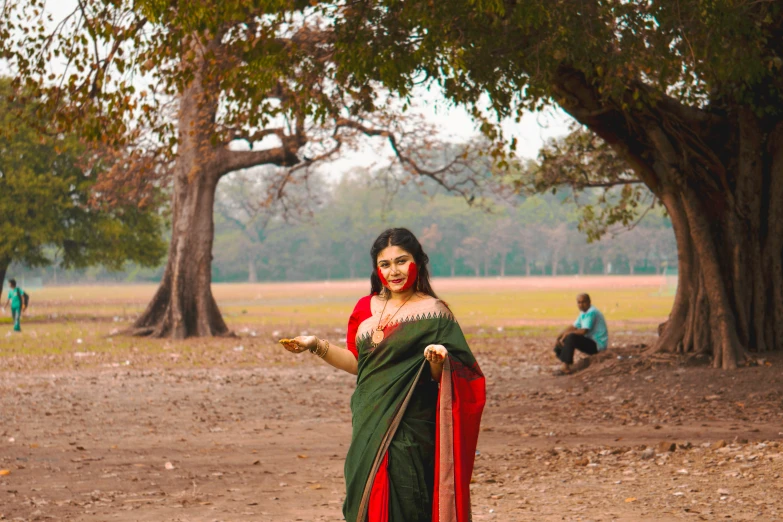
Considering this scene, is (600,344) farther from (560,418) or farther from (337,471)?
(337,471)

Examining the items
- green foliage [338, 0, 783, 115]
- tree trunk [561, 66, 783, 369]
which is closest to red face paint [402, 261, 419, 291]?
green foliage [338, 0, 783, 115]

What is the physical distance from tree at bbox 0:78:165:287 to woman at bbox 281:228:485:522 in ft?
105

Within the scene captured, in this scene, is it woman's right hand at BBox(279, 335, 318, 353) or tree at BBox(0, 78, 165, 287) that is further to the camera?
tree at BBox(0, 78, 165, 287)

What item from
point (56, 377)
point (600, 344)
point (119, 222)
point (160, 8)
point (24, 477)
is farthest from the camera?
point (119, 222)

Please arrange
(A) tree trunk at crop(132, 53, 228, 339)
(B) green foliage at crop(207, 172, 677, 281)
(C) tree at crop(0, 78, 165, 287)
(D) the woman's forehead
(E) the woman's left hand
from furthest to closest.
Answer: (B) green foliage at crop(207, 172, 677, 281) < (C) tree at crop(0, 78, 165, 287) < (A) tree trunk at crop(132, 53, 228, 339) < (D) the woman's forehead < (E) the woman's left hand

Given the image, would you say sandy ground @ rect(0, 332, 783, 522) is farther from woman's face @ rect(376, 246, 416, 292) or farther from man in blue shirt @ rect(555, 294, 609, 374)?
woman's face @ rect(376, 246, 416, 292)

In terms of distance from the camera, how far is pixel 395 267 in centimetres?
470

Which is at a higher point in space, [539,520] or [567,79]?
[567,79]

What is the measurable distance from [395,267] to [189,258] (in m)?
21.0

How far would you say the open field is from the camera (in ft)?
22.7

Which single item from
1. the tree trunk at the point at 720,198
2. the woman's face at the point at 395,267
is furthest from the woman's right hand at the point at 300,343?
the tree trunk at the point at 720,198

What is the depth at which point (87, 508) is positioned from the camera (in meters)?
6.95

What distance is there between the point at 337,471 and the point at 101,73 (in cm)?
557

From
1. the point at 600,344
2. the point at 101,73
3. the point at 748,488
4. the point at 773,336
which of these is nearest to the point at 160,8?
the point at 101,73
